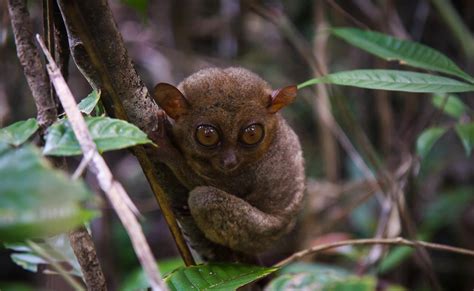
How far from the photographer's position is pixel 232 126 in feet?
8.61

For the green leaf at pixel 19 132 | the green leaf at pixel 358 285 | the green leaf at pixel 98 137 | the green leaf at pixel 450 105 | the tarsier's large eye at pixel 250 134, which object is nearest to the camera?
the green leaf at pixel 98 137

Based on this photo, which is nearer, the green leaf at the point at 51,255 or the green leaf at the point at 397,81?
the green leaf at the point at 397,81

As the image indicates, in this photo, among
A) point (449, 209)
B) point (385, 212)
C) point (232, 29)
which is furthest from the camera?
Result: point (232, 29)

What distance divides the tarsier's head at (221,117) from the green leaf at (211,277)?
1.70 ft

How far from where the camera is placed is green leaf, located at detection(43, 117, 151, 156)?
1367mm

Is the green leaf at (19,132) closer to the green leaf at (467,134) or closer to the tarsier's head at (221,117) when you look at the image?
the tarsier's head at (221,117)

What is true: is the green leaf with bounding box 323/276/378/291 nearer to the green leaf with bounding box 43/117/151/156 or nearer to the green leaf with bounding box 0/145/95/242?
the green leaf with bounding box 43/117/151/156

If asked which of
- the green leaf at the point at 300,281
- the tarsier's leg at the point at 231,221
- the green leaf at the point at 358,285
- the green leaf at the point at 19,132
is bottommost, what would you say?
the green leaf at the point at 300,281

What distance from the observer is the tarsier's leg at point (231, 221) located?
95.4 inches

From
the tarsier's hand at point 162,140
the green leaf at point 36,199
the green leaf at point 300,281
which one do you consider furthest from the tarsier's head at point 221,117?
the green leaf at point 36,199

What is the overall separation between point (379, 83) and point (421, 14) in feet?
13.7

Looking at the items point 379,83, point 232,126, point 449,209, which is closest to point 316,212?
point 449,209

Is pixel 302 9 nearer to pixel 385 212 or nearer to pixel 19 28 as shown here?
pixel 385 212

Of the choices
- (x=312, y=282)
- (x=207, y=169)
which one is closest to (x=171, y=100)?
(x=207, y=169)
